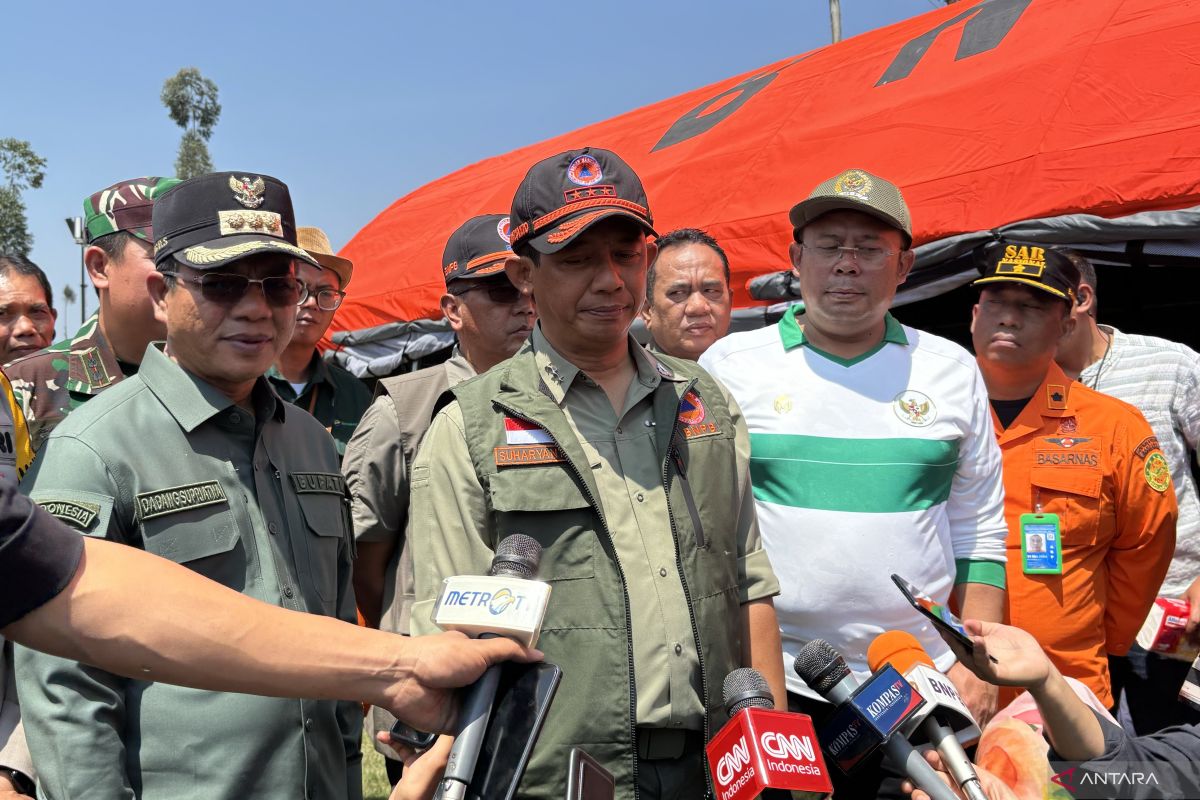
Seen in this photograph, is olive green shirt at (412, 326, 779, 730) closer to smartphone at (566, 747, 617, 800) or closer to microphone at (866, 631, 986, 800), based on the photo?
microphone at (866, 631, 986, 800)

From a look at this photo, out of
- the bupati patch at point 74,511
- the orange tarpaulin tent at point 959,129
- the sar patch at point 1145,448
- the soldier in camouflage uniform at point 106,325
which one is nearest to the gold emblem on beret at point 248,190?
the soldier in camouflage uniform at point 106,325

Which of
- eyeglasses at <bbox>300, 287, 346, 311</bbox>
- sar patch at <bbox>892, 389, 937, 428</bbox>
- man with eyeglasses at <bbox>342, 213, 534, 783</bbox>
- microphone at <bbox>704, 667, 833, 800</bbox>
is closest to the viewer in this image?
microphone at <bbox>704, 667, 833, 800</bbox>

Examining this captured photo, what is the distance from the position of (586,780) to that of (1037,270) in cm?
314

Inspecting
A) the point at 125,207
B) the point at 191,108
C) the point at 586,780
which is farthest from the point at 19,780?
the point at 191,108

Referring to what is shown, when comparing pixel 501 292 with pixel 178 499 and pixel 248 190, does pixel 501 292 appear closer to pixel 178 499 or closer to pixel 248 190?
pixel 248 190

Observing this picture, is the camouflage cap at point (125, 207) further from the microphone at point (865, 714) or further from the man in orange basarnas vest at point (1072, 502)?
the man in orange basarnas vest at point (1072, 502)

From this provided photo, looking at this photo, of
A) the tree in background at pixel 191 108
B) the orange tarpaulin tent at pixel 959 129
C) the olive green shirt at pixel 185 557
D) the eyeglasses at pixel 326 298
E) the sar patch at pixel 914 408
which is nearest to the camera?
the olive green shirt at pixel 185 557

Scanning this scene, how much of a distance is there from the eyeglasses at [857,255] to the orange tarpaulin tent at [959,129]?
2.44m

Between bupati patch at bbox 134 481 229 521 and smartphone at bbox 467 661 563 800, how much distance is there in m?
0.87

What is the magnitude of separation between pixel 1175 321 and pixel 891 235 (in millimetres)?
4577

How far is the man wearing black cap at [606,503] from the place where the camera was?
216cm

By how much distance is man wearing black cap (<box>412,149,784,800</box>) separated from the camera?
216 cm

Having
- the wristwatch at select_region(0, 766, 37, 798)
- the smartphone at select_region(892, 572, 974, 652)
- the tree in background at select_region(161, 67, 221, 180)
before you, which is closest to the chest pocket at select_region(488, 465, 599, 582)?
the smartphone at select_region(892, 572, 974, 652)

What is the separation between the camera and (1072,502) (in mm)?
3643
